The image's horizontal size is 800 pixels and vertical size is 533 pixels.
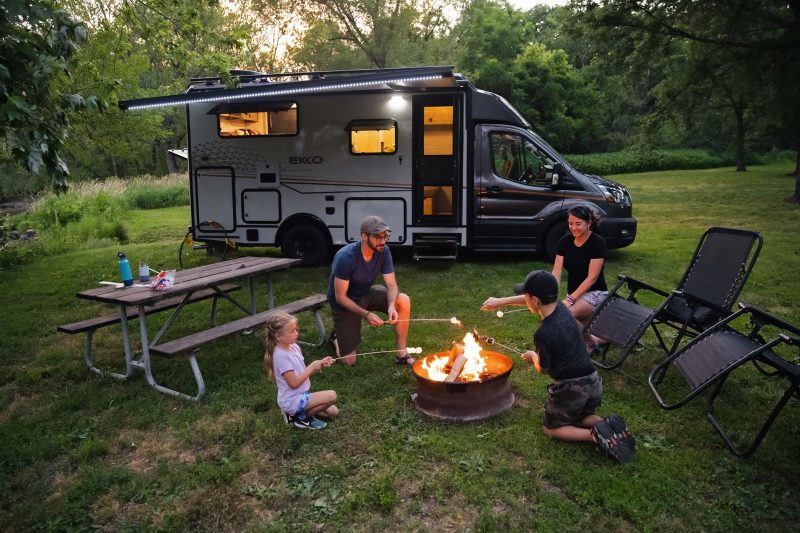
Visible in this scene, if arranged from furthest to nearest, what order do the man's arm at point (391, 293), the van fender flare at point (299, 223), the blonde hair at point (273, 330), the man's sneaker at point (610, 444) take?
the van fender flare at point (299, 223)
the man's arm at point (391, 293)
the blonde hair at point (273, 330)
the man's sneaker at point (610, 444)

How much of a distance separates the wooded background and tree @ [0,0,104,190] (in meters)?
0.01

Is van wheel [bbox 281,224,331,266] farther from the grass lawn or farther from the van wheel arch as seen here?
the grass lawn

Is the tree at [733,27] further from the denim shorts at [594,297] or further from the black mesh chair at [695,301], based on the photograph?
the denim shorts at [594,297]

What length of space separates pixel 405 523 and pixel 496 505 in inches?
21.0

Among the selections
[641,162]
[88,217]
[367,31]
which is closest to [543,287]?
[88,217]

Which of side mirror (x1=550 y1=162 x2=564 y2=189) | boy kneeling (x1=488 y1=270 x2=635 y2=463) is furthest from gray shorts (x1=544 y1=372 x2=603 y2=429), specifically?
side mirror (x1=550 y1=162 x2=564 y2=189)

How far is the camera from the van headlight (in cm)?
930

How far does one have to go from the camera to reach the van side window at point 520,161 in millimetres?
9336

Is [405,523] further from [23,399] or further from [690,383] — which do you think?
[23,399]

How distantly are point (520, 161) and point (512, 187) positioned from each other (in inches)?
17.8

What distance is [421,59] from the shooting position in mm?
31656

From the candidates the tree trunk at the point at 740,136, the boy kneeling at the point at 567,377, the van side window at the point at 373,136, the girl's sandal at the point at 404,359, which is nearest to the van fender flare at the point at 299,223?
the van side window at the point at 373,136

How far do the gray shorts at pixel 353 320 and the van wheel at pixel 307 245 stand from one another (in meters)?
4.18

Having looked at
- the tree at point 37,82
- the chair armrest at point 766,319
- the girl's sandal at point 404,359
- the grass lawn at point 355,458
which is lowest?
the grass lawn at point 355,458
